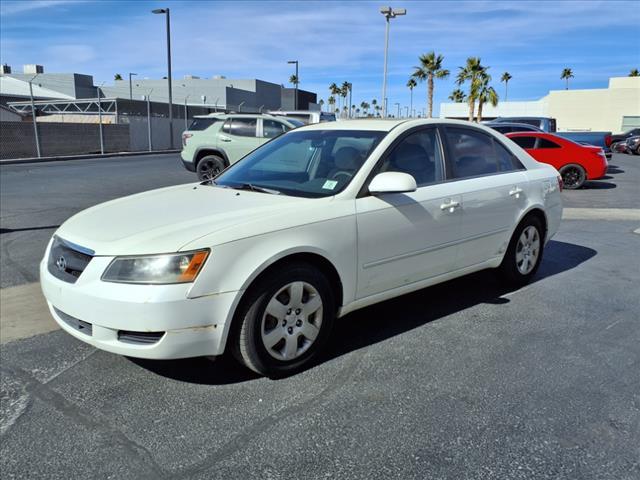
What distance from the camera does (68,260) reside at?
3387 millimetres

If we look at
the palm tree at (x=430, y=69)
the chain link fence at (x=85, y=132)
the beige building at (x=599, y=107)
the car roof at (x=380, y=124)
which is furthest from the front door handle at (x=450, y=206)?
the beige building at (x=599, y=107)

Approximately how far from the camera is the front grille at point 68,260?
3283 millimetres

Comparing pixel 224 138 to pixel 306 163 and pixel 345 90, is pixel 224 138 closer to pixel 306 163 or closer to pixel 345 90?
pixel 306 163

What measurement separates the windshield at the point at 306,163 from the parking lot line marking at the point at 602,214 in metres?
6.73

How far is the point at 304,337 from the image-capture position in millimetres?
3604

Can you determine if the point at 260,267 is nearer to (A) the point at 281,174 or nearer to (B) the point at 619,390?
(A) the point at 281,174

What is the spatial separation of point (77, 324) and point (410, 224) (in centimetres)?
231

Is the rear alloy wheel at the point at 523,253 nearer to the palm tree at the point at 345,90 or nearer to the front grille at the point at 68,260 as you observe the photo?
the front grille at the point at 68,260

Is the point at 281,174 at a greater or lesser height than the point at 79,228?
greater

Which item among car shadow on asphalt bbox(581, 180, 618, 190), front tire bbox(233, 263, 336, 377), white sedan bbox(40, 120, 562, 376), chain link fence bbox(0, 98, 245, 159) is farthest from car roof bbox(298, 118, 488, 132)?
chain link fence bbox(0, 98, 245, 159)

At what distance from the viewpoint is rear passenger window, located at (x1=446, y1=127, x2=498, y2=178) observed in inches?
185

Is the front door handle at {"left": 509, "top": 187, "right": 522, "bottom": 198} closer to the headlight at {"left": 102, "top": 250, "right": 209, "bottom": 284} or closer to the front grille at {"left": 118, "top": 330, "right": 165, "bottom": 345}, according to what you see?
the headlight at {"left": 102, "top": 250, "right": 209, "bottom": 284}

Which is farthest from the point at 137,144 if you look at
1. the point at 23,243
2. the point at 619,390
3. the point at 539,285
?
the point at 619,390

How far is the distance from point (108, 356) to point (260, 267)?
1421 mm
